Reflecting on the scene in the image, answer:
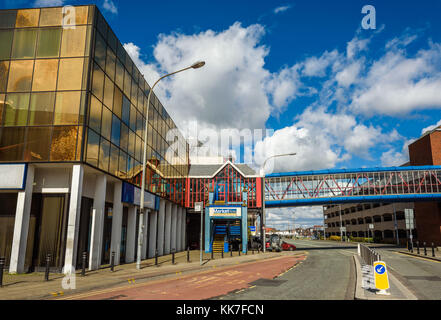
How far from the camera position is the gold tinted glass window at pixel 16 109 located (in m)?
17.6

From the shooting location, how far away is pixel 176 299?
9484mm

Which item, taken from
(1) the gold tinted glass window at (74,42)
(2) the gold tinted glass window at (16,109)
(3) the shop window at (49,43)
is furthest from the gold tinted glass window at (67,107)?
(3) the shop window at (49,43)

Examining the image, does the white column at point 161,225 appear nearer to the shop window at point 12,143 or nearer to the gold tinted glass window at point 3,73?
the shop window at point 12,143

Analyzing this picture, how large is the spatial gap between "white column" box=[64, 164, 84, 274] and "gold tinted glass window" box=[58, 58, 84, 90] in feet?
15.2

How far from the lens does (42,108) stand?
17625 mm

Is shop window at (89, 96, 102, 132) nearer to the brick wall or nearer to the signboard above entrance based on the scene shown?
the signboard above entrance

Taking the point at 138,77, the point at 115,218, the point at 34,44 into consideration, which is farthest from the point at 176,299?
the point at 138,77

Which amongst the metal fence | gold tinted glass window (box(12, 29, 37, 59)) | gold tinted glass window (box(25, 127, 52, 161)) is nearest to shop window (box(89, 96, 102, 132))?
gold tinted glass window (box(25, 127, 52, 161))

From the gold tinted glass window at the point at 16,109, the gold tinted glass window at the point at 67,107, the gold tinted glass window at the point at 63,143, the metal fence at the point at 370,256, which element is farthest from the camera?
the gold tinted glass window at the point at 16,109

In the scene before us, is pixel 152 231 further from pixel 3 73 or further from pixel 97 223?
pixel 3 73

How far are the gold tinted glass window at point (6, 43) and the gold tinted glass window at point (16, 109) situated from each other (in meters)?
2.68

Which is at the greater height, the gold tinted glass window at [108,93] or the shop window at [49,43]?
the shop window at [49,43]

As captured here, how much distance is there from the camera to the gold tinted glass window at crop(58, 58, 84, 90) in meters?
17.7
